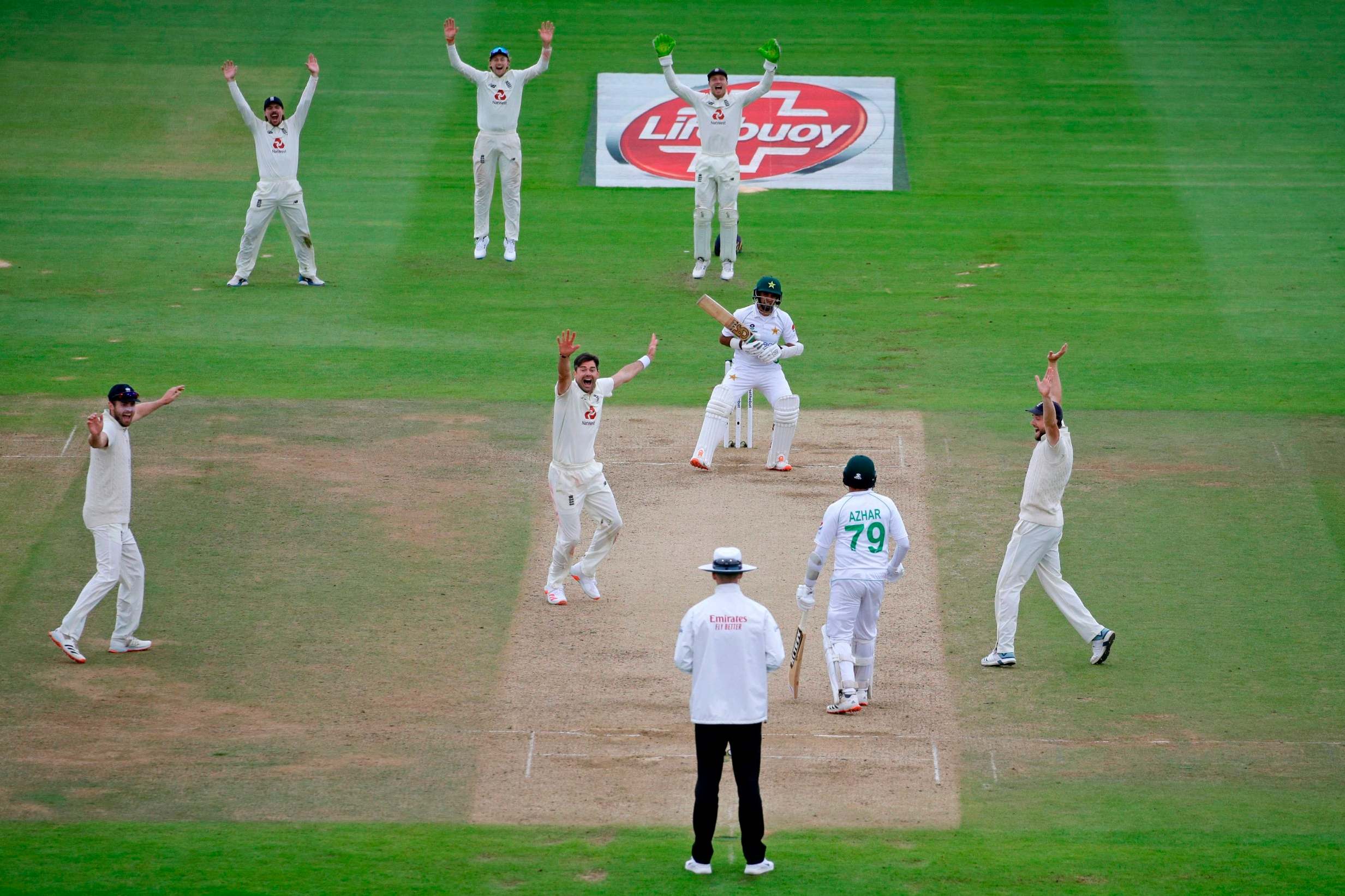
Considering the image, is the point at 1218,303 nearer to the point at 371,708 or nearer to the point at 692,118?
the point at 692,118

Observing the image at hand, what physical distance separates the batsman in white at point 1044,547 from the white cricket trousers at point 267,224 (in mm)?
12075

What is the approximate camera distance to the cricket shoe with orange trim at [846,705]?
466 inches

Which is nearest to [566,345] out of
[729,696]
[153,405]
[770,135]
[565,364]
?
[565,364]

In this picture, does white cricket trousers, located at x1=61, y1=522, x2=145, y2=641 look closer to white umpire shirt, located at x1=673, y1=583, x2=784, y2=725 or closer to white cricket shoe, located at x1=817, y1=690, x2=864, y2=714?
white umpire shirt, located at x1=673, y1=583, x2=784, y2=725

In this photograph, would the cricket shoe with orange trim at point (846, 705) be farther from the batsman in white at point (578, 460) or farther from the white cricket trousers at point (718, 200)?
the white cricket trousers at point (718, 200)

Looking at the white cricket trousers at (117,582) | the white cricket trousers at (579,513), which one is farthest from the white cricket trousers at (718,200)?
the white cricket trousers at (117,582)

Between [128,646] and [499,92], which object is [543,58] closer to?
[499,92]

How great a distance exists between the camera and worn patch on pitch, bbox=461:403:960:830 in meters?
10.8

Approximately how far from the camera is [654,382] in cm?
1927

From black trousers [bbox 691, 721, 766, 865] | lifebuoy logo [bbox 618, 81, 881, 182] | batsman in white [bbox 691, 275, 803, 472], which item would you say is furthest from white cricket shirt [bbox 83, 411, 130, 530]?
lifebuoy logo [bbox 618, 81, 881, 182]

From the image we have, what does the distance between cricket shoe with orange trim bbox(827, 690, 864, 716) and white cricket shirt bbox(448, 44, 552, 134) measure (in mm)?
12295

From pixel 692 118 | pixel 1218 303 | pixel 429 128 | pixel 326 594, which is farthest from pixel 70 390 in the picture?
pixel 1218 303

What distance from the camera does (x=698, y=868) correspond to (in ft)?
31.2

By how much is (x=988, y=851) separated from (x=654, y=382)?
10208 mm
